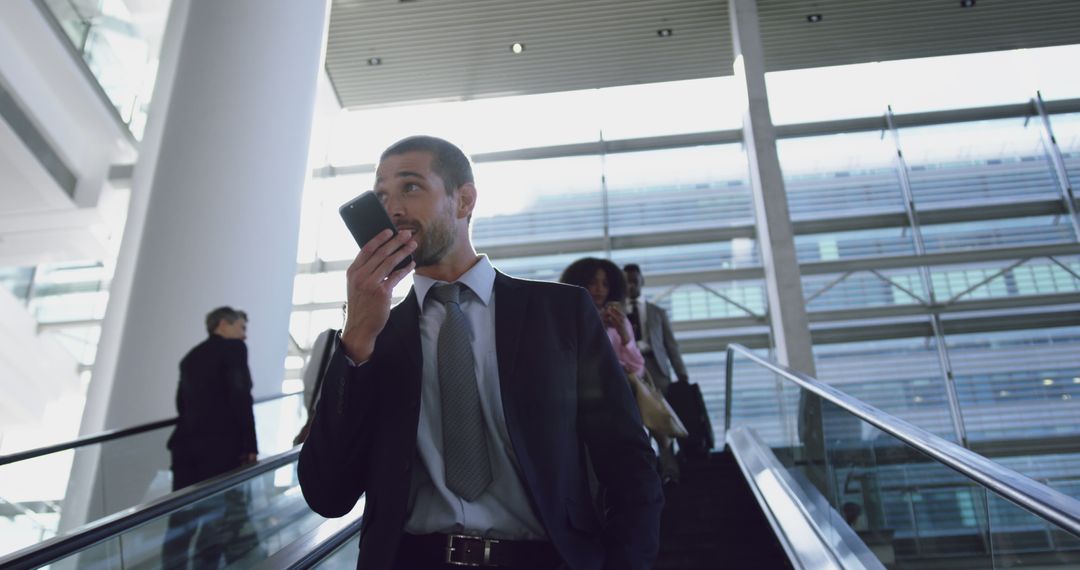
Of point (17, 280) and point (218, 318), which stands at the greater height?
point (17, 280)

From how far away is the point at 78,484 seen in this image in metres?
3.77

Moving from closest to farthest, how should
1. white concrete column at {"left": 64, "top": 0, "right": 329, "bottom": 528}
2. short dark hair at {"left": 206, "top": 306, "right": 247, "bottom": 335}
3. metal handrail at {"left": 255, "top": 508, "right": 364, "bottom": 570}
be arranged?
metal handrail at {"left": 255, "top": 508, "right": 364, "bottom": 570}
short dark hair at {"left": 206, "top": 306, "right": 247, "bottom": 335}
white concrete column at {"left": 64, "top": 0, "right": 329, "bottom": 528}

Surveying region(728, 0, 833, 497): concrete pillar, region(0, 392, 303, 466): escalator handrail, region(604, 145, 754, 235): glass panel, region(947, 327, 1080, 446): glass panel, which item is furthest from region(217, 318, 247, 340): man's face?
region(947, 327, 1080, 446): glass panel

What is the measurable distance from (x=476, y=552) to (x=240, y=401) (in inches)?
133

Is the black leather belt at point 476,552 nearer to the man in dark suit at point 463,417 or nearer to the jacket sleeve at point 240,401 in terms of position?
the man in dark suit at point 463,417

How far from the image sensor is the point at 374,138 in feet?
42.7

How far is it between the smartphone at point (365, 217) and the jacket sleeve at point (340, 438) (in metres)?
0.19

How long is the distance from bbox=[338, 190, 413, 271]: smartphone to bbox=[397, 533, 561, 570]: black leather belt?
0.49 m

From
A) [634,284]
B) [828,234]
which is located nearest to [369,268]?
[634,284]

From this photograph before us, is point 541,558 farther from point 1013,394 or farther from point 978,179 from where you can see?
point 978,179

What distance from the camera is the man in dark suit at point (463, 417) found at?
1166 mm

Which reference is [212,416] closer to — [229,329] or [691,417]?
[229,329]

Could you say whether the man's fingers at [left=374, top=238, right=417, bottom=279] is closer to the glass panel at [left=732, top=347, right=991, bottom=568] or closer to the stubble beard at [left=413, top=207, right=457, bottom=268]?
the stubble beard at [left=413, top=207, right=457, bottom=268]

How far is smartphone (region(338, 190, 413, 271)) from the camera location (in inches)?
46.0
